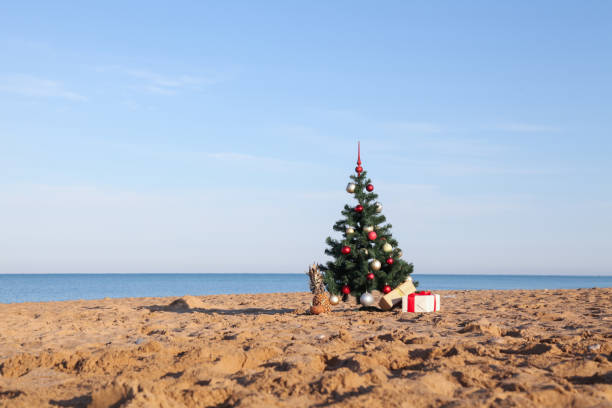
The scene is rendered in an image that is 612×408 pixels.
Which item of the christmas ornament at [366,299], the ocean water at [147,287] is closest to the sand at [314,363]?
the christmas ornament at [366,299]

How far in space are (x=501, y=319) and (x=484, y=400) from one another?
5407 millimetres

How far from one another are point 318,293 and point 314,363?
5411mm

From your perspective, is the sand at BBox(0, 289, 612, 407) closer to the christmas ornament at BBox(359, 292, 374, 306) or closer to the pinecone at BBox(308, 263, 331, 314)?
the pinecone at BBox(308, 263, 331, 314)

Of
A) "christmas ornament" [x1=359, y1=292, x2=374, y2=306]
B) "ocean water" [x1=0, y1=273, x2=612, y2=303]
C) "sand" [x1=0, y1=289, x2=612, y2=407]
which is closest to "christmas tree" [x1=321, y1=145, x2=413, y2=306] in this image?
"christmas ornament" [x1=359, y1=292, x2=374, y2=306]

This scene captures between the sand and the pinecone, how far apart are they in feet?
3.90

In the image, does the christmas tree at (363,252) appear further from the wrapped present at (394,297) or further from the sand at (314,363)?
the sand at (314,363)

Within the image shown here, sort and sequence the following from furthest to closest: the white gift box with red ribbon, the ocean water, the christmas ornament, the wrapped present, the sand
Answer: the ocean water, the christmas ornament, the wrapped present, the white gift box with red ribbon, the sand

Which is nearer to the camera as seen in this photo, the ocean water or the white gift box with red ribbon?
the white gift box with red ribbon

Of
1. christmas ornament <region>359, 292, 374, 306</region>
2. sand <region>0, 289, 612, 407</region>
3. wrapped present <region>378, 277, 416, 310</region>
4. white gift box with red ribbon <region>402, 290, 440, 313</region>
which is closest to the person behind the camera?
sand <region>0, 289, 612, 407</region>

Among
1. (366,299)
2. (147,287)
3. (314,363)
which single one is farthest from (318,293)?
(147,287)

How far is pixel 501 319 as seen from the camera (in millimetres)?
8078

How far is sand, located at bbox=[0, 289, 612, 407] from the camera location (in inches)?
130

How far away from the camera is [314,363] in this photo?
4438 millimetres

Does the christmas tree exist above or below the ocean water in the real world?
above
